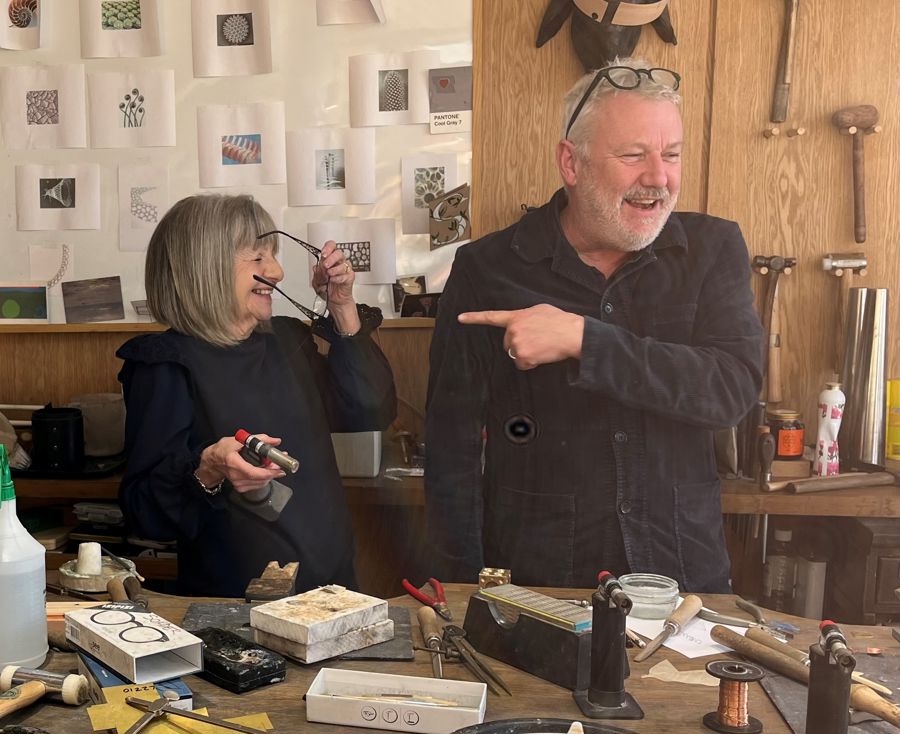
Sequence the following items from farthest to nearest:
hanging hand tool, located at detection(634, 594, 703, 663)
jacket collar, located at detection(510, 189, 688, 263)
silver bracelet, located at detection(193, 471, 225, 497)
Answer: jacket collar, located at detection(510, 189, 688, 263) → silver bracelet, located at detection(193, 471, 225, 497) → hanging hand tool, located at detection(634, 594, 703, 663)

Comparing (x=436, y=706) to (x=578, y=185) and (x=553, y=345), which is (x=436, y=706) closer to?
(x=553, y=345)

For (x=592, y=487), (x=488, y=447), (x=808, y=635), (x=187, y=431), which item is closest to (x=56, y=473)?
(x=187, y=431)

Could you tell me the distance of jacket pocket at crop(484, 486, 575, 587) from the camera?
211 cm

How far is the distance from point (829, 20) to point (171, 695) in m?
2.50

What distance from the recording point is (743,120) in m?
2.71

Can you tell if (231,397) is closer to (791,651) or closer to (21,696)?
(21,696)

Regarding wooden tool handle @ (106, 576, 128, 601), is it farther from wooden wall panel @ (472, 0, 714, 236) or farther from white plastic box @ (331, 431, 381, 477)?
wooden wall panel @ (472, 0, 714, 236)

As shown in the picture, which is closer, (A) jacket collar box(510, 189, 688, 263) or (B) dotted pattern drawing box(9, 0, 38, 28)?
(A) jacket collar box(510, 189, 688, 263)

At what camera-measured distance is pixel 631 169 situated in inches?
86.4

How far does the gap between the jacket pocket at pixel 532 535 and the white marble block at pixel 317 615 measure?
2.66 ft

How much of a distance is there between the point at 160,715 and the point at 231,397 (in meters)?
1.24

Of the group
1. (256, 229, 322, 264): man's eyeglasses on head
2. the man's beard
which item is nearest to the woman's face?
(256, 229, 322, 264): man's eyeglasses on head

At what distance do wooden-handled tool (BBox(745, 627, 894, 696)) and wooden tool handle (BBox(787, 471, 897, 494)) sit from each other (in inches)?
48.1

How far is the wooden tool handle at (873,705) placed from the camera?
110 centimetres
